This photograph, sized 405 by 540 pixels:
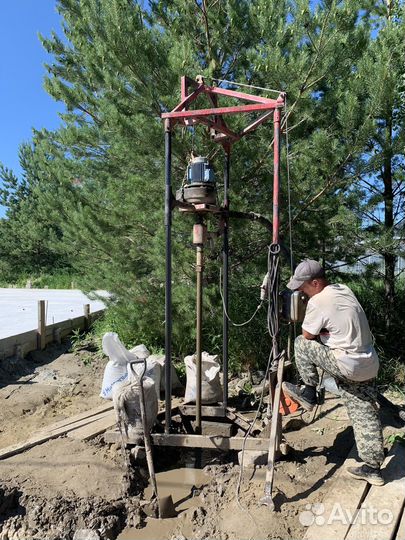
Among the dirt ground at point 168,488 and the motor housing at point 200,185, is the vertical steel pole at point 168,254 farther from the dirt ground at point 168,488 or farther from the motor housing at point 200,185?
the dirt ground at point 168,488

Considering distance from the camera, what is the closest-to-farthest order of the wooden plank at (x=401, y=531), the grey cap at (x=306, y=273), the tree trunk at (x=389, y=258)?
the wooden plank at (x=401, y=531) < the grey cap at (x=306, y=273) < the tree trunk at (x=389, y=258)

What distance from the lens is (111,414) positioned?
180 inches

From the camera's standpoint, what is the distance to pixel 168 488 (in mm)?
3541

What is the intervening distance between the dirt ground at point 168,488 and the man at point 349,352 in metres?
0.39

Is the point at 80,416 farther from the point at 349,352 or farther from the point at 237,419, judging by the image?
the point at 349,352

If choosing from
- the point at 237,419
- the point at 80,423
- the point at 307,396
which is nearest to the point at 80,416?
the point at 80,423

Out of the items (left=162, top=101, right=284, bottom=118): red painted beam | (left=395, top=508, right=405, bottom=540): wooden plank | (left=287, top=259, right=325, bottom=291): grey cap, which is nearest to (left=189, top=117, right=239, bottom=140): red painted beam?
(left=162, top=101, right=284, bottom=118): red painted beam

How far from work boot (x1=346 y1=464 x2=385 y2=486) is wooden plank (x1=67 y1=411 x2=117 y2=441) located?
83.8 inches

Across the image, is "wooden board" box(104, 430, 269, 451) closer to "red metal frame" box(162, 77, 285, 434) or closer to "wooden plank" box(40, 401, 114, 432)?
"red metal frame" box(162, 77, 285, 434)

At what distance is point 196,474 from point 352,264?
126 inches

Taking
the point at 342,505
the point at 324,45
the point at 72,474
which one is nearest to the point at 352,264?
the point at 324,45

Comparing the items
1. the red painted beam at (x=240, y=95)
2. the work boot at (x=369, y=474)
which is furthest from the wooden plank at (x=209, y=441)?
the red painted beam at (x=240, y=95)

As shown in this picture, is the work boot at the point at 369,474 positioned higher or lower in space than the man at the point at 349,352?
lower

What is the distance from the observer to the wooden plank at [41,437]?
3860 millimetres
